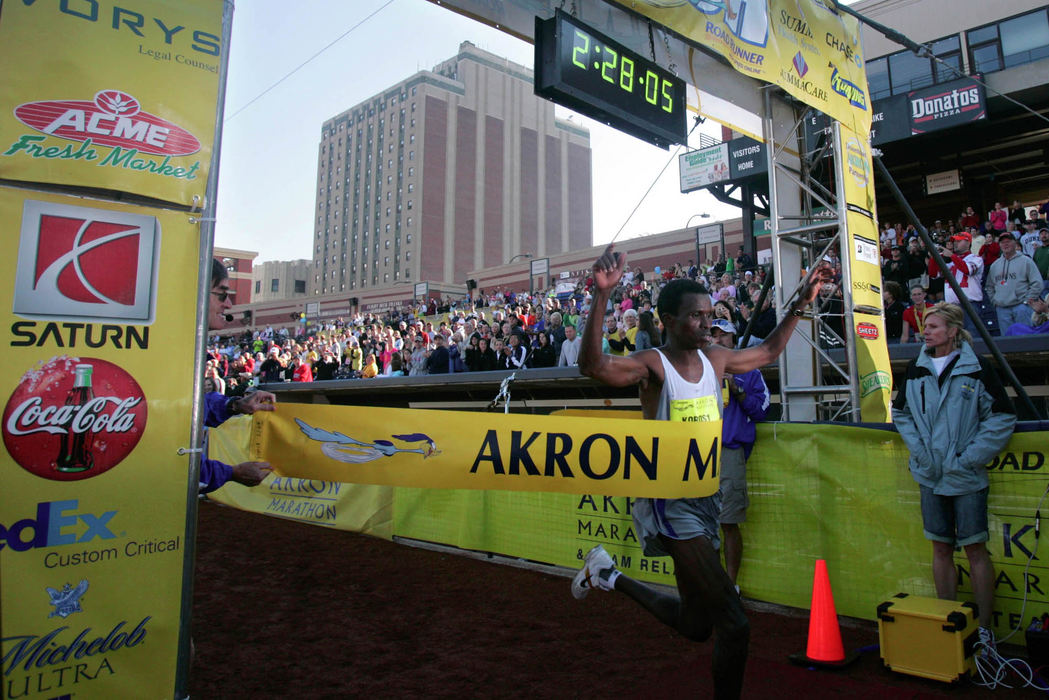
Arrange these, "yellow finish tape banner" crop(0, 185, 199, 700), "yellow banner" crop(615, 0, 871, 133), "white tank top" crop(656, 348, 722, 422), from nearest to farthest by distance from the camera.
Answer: "yellow finish tape banner" crop(0, 185, 199, 700), "white tank top" crop(656, 348, 722, 422), "yellow banner" crop(615, 0, 871, 133)

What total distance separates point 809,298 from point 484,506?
4.04 m

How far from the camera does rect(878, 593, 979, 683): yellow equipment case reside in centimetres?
368

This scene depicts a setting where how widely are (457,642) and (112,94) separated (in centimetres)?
379

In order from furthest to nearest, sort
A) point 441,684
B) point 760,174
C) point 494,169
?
point 494,169 → point 760,174 → point 441,684

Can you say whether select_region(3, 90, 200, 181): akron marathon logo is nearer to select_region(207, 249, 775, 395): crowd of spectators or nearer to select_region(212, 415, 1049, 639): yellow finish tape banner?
Result: select_region(207, 249, 775, 395): crowd of spectators

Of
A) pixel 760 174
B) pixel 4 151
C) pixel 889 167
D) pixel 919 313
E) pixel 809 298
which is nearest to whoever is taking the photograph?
pixel 4 151

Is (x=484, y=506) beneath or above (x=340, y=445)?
beneath

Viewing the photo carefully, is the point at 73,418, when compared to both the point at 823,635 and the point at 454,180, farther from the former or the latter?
the point at 454,180

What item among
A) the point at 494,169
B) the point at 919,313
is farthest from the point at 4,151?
the point at 494,169

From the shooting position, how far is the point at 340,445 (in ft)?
11.6

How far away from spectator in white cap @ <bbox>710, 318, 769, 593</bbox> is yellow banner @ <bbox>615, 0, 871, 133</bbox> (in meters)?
3.21

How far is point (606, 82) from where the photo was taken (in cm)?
601

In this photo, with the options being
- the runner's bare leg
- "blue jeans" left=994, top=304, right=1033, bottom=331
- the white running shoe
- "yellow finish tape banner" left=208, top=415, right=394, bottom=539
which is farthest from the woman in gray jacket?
"yellow finish tape banner" left=208, top=415, right=394, bottom=539

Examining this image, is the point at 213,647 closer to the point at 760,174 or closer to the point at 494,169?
the point at 760,174
